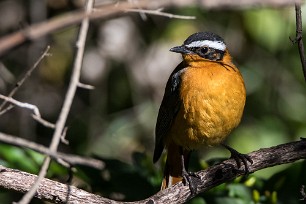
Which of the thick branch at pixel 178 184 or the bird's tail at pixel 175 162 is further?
the bird's tail at pixel 175 162

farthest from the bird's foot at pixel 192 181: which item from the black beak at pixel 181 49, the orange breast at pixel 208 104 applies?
the black beak at pixel 181 49

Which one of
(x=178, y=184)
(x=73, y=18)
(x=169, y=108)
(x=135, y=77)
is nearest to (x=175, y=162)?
(x=169, y=108)

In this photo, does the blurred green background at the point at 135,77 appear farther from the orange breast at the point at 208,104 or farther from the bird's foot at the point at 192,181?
the bird's foot at the point at 192,181

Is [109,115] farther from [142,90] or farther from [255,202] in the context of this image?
[255,202]

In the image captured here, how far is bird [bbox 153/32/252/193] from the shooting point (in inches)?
214

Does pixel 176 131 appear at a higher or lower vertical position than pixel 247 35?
lower

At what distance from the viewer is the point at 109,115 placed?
27.6ft

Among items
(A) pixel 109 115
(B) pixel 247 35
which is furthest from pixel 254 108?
(A) pixel 109 115

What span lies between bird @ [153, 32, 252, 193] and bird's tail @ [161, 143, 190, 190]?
13 mm

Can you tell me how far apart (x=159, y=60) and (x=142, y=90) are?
425 mm

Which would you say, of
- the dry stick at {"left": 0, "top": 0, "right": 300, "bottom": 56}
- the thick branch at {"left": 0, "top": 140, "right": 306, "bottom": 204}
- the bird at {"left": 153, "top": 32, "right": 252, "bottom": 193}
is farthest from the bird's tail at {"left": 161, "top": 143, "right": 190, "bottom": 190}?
the dry stick at {"left": 0, "top": 0, "right": 300, "bottom": 56}

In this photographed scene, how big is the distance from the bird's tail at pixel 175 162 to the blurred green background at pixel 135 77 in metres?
1.69

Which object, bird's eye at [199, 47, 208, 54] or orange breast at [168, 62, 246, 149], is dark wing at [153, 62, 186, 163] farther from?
bird's eye at [199, 47, 208, 54]

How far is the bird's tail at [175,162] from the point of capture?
235 inches
